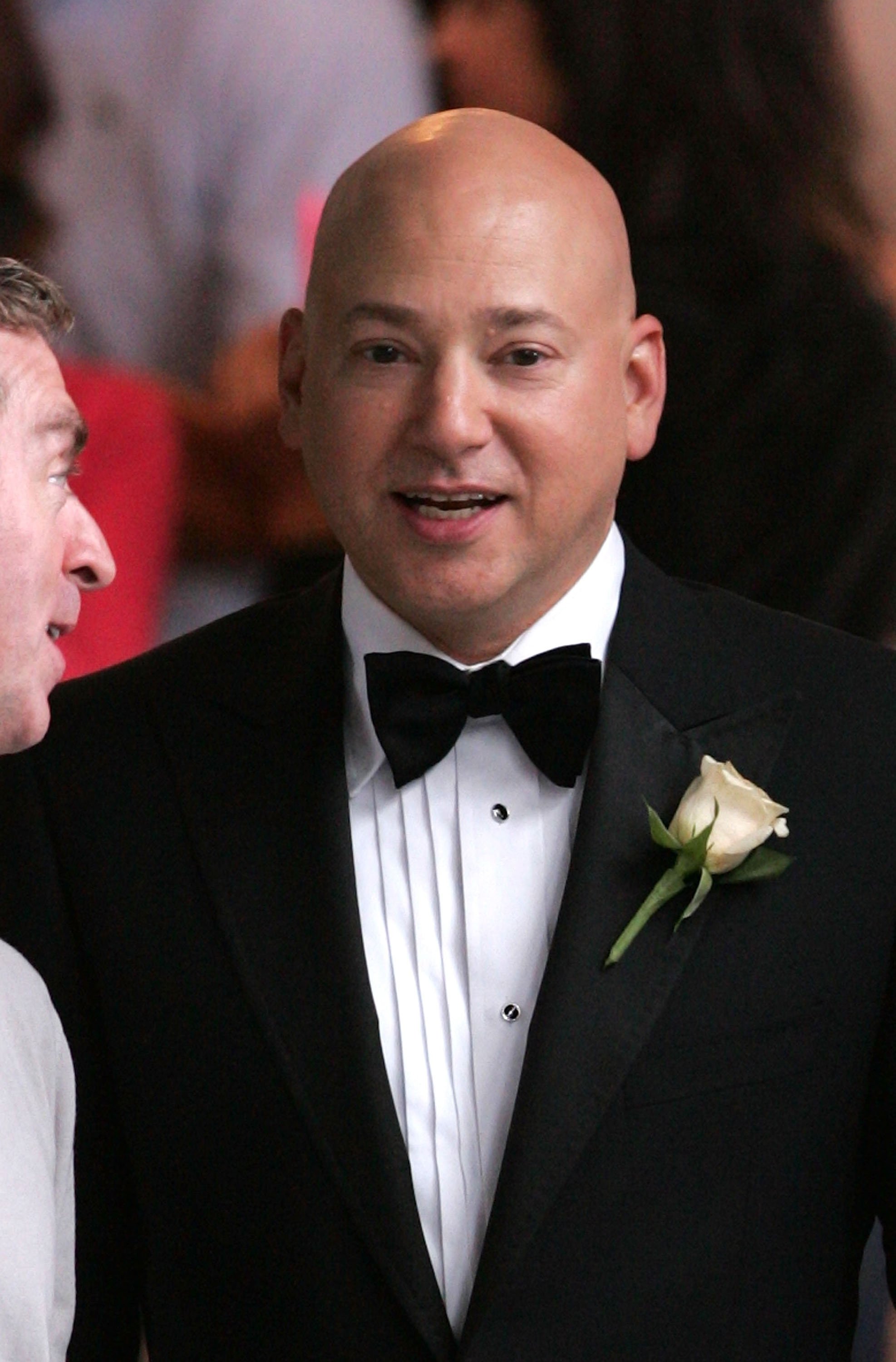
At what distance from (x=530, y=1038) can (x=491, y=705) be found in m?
0.32

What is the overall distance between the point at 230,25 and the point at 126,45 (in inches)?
6.4

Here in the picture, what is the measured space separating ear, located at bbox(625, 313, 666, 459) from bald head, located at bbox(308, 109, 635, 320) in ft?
0.17

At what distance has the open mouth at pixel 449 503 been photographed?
5.56 feet

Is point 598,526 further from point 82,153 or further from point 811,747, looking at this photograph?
point 82,153

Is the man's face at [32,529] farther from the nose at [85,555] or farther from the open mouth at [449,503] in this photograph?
the open mouth at [449,503]

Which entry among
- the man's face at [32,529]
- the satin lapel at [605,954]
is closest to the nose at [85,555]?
the man's face at [32,529]

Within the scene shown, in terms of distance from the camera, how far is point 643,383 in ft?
6.07

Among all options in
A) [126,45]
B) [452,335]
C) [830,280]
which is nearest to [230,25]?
[126,45]

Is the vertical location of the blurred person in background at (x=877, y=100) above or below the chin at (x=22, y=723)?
above

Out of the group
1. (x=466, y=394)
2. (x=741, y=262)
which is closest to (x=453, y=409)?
(x=466, y=394)

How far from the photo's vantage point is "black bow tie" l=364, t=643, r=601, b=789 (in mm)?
1743

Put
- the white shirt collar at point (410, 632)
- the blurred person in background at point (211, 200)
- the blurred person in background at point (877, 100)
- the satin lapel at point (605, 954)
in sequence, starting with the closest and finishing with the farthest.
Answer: the satin lapel at point (605, 954), the white shirt collar at point (410, 632), the blurred person in background at point (877, 100), the blurred person in background at point (211, 200)

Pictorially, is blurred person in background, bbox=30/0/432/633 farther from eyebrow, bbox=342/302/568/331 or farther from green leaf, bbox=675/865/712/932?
green leaf, bbox=675/865/712/932

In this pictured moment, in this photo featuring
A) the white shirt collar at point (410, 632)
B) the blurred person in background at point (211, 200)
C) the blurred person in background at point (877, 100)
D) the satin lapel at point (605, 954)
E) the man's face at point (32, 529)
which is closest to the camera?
the man's face at point (32, 529)
